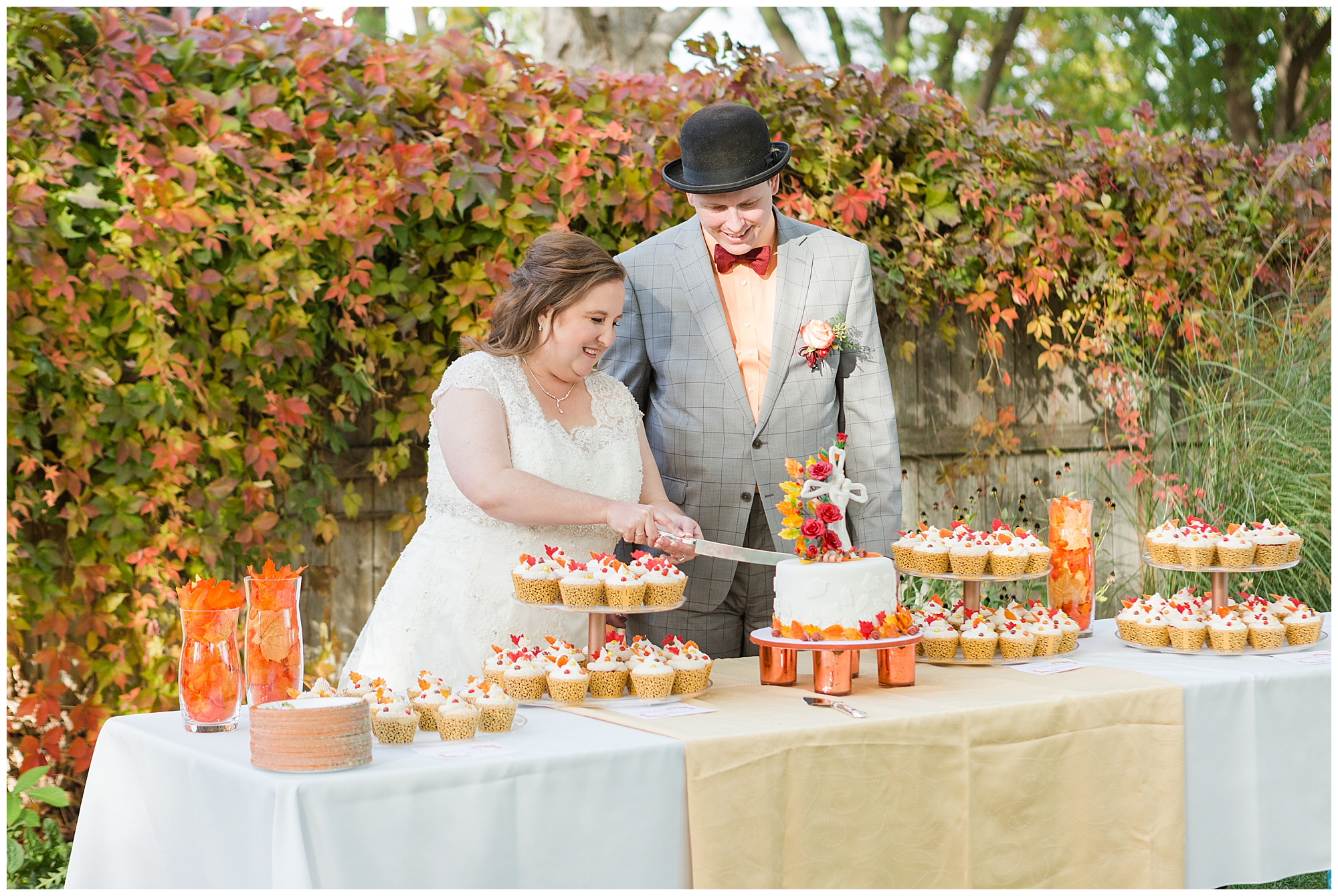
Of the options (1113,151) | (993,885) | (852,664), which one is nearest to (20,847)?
(852,664)

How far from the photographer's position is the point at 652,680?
7.32 feet

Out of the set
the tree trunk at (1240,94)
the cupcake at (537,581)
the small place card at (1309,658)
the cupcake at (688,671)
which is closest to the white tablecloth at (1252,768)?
the small place card at (1309,658)

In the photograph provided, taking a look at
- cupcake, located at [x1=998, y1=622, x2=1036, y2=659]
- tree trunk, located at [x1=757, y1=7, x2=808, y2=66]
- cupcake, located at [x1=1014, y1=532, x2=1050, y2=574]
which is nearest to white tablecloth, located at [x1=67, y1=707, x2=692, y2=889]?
cupcake, located at [x1=998, y1=622, x2=1036, y2=659]

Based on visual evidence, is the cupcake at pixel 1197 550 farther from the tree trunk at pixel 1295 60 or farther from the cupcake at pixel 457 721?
the tree trunk at pixel 1295 60

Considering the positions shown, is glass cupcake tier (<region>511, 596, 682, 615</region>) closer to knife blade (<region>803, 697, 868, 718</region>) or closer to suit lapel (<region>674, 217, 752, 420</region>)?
knife blade (<region>803, 697, 868, 718</region>)

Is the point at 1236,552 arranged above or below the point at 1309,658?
above

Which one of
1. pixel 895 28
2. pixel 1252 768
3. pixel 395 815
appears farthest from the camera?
pixel 895 28

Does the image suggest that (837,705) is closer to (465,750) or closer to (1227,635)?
(465,750)

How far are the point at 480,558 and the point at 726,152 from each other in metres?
1.17

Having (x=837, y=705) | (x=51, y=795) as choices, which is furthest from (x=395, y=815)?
(x=51, y=795)

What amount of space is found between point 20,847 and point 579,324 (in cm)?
240

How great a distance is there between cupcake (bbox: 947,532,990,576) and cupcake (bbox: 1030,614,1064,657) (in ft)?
0.58

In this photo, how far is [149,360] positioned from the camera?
11.8 feet

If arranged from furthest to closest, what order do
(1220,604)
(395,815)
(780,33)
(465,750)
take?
(780,33) < (1220,604) < (465,750) < (395,815)
